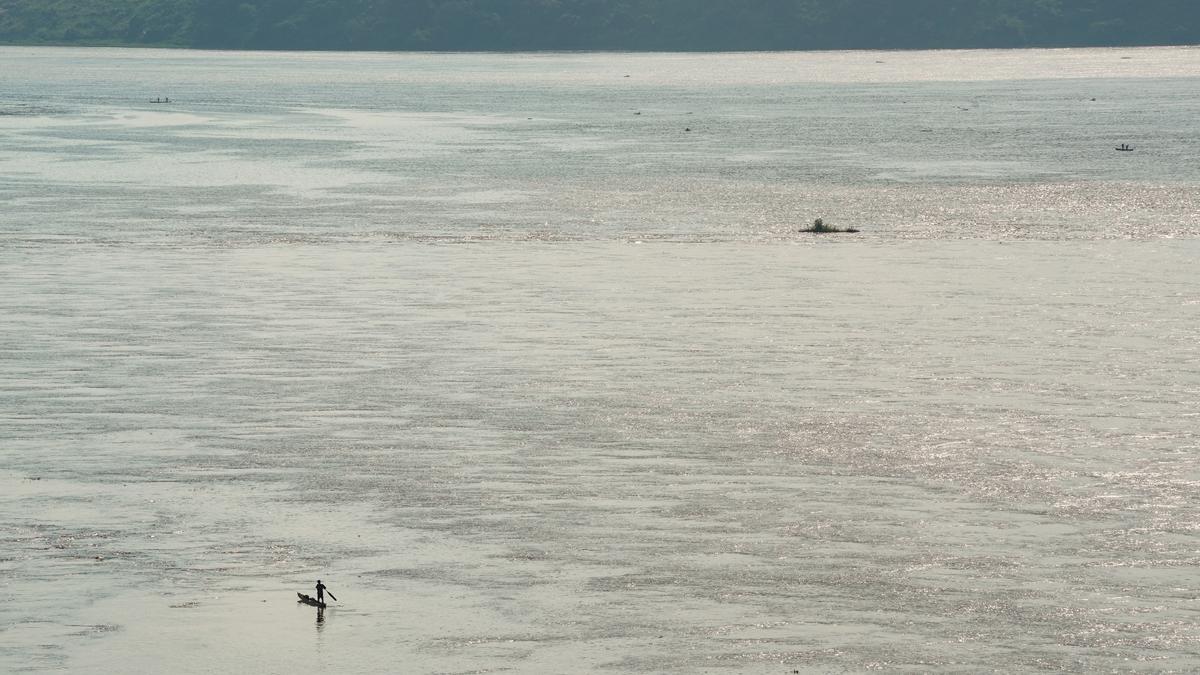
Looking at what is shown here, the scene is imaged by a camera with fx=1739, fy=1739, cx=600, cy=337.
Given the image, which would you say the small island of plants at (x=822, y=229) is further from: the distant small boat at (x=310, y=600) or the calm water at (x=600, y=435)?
the distant small boat at (x=310, y=600)

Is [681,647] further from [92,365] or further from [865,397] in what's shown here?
[92,365]

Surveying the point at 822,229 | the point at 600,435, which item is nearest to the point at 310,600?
the point at 600,435

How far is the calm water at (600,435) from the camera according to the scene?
14.3 metres

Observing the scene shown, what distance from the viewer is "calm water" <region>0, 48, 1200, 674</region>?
14.3m

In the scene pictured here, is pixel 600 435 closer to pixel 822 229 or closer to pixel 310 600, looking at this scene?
pixel 310 600

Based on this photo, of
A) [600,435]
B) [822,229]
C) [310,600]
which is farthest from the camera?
[822,229]

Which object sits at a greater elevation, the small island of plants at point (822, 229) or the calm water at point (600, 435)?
the small island of plants at point (822, 229)

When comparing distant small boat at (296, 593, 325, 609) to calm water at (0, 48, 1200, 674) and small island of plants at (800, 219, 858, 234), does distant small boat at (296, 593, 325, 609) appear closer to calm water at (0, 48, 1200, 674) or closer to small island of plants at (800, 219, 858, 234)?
calm water at (0, 48, 1200, 674)

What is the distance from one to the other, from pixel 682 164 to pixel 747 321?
38830 millimetres

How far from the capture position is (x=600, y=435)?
21.0 m

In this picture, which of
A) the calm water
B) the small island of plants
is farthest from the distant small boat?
the small island of plants

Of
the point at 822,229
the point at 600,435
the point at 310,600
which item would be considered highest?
the point at 822,229

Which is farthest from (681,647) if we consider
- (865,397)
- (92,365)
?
(92,365)

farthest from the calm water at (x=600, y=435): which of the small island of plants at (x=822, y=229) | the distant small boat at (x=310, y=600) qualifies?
the small island of plants at (x=822, y=229)
